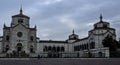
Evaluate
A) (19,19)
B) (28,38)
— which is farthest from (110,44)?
(19,19)

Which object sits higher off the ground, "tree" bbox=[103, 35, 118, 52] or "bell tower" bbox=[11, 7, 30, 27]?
"bell tower" bbox=[11, 7, 30, 27]

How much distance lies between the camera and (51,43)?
78.3 metres

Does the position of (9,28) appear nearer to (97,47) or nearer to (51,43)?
(51,43)

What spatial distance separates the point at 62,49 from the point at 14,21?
1994 cm

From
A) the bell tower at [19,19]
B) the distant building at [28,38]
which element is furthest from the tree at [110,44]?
the bell tower at [19,19]

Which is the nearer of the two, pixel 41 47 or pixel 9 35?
pixel 9 35

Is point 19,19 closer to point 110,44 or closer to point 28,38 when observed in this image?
point 28,38

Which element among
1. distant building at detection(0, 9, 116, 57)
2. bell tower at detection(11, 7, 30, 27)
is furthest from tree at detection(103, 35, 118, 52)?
bell tower at detection(11, 7, 30, 27)

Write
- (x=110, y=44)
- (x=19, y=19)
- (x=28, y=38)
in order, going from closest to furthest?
(x=110, y=44), (x=28, y=38), (x=19, y=19)

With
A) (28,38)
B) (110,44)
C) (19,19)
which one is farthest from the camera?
(19,19)

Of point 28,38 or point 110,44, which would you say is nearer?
point 110,44

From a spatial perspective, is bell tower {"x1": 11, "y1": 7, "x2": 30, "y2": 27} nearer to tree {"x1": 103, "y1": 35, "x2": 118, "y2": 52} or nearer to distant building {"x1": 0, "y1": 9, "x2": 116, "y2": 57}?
distant building {"x1": 0, "y1": 9, "x2": 116, "y2": 57}

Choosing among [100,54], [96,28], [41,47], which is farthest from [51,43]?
[100,54]

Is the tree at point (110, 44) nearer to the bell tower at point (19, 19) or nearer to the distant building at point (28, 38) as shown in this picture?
the distant building at point (28, 38)
